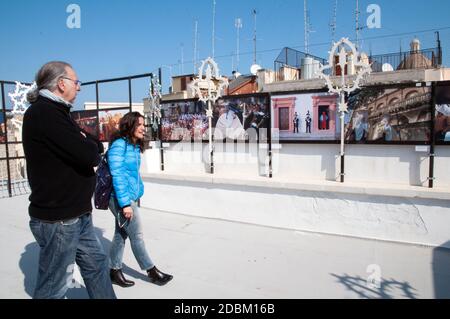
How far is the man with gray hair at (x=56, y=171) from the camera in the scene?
2041mm

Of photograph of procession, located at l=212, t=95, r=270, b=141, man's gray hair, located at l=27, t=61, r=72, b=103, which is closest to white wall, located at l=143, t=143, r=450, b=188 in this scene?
photograph of procession, located at l=212, t=95, r=270, b=141

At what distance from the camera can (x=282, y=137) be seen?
5867 millimetres

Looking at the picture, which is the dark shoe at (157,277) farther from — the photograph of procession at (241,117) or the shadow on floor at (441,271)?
the photograph of procession at (241,117)

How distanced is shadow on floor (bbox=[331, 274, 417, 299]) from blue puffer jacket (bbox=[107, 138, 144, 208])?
91.6 inches

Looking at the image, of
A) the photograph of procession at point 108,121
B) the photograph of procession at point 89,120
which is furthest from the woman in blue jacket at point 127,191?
the photograph of procession at point 89,120

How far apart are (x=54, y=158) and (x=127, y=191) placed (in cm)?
113

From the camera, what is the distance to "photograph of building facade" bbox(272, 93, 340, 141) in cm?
543

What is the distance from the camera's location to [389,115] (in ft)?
16.5

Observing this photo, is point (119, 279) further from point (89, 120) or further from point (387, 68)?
point (387, 68)

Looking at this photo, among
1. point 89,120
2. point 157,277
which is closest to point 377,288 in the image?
point 157,277

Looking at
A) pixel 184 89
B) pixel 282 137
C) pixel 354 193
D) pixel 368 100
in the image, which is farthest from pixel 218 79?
pixel 184 89

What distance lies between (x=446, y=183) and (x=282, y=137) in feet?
8.21

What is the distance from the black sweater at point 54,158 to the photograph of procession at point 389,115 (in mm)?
4230
